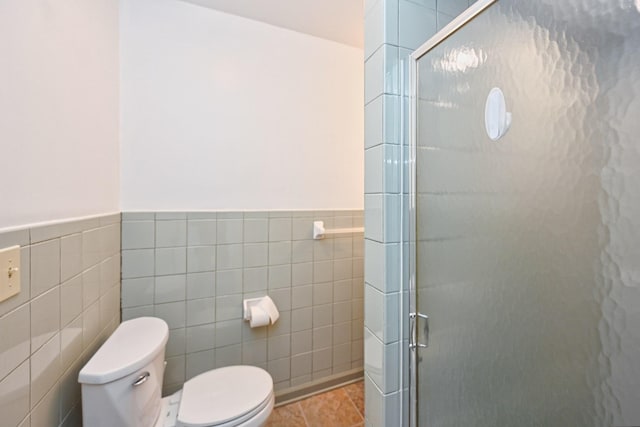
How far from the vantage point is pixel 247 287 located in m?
1.58

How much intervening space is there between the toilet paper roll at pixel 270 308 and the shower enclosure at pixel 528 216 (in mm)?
878

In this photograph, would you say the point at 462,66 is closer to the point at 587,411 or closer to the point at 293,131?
the point at 587,411

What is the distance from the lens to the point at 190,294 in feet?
4.82

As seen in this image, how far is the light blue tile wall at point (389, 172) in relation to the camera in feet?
2.88

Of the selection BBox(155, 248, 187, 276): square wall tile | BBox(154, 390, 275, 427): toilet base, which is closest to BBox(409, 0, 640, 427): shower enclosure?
BBox(154, 390, 275, 427): toilet base

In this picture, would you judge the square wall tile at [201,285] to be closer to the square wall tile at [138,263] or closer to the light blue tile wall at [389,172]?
the square wall tile at [138,263]

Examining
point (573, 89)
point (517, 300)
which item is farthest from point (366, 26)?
point (517, 300)

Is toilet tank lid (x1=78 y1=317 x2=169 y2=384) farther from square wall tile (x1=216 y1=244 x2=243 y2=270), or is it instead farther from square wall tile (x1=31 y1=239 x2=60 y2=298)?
square wall tile (x1=216 y1=244 x2=243 y2=270)

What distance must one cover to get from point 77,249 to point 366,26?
1308mm

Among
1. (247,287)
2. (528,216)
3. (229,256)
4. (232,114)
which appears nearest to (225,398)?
(247,287)

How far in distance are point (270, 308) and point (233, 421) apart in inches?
22.7

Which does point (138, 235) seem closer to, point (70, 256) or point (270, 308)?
point (70, 256)

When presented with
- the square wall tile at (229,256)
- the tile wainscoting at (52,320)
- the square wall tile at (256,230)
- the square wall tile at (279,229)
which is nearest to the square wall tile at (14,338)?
the tile wainscoting at (52,320)

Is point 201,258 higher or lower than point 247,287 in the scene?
higher
